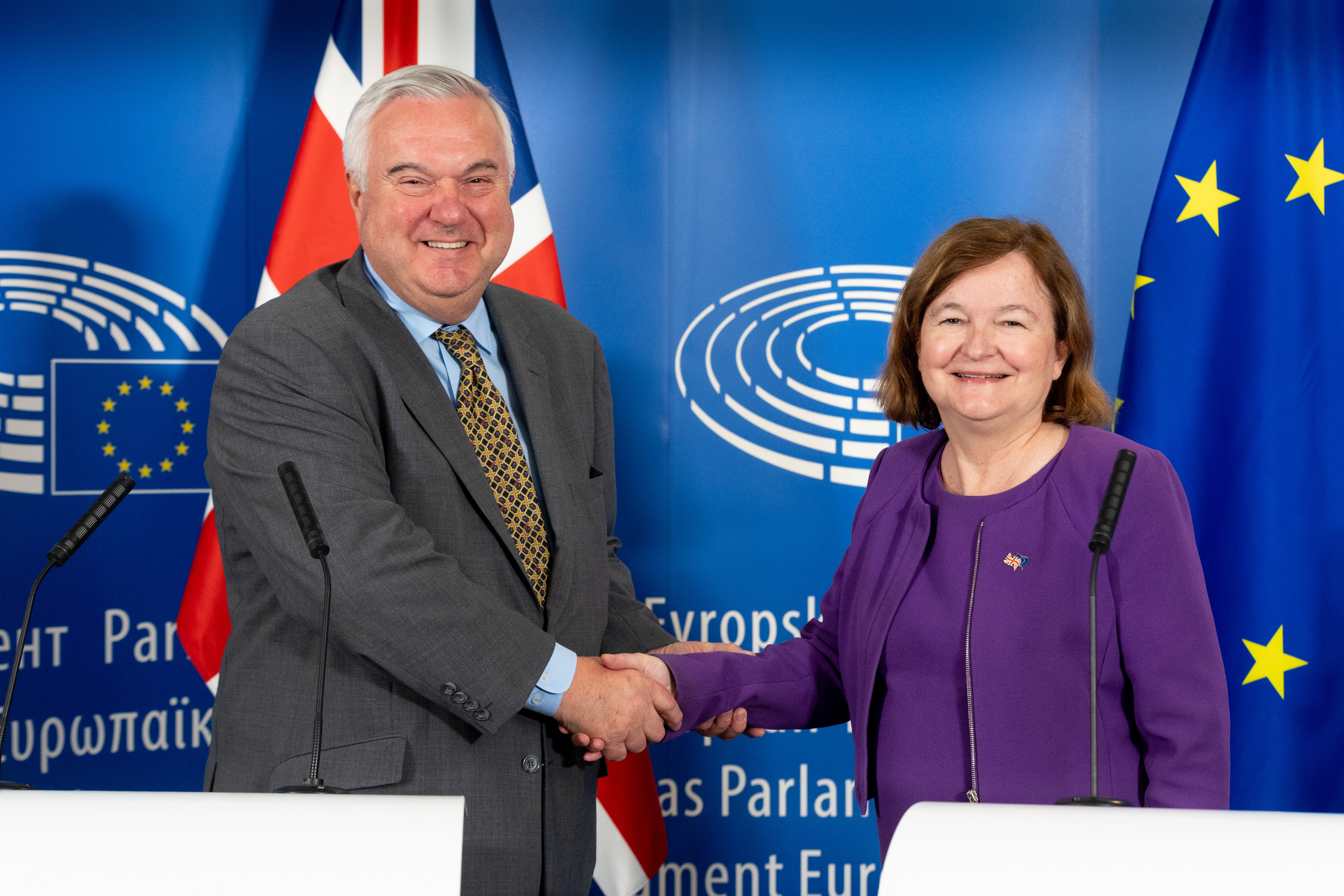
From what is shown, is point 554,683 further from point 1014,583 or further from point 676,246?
point 676,246

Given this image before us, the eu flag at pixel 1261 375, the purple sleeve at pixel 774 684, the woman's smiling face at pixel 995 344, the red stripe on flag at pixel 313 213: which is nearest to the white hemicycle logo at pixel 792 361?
the eu flag at pixel 1261 375

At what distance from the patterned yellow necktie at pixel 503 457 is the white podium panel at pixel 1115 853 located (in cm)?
118

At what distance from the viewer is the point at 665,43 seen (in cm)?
334

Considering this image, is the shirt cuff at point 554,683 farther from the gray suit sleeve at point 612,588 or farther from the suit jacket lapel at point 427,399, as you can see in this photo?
the gray suit sleeve at point 612,588

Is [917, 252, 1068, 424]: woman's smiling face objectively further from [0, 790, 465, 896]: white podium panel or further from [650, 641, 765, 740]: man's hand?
[0, 790, 465, 896]: white podium panel

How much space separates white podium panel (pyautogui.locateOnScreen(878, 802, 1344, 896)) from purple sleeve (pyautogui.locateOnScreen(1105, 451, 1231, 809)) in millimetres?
658

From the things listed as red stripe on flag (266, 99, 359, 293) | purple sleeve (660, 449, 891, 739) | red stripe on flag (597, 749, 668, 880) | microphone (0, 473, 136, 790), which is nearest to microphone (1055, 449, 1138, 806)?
purple sleeve (660, 449, 891, 739)

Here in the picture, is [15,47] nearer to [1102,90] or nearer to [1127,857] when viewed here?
[1102,90]

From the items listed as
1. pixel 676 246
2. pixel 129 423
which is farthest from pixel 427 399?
pixel 129 423

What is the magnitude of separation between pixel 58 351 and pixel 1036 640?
9.14 ft

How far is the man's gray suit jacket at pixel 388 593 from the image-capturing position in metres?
1.85

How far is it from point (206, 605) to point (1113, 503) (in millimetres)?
2542

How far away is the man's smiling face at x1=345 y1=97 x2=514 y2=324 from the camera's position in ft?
7.01

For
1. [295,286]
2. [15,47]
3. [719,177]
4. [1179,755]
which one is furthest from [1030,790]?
[15,47]
